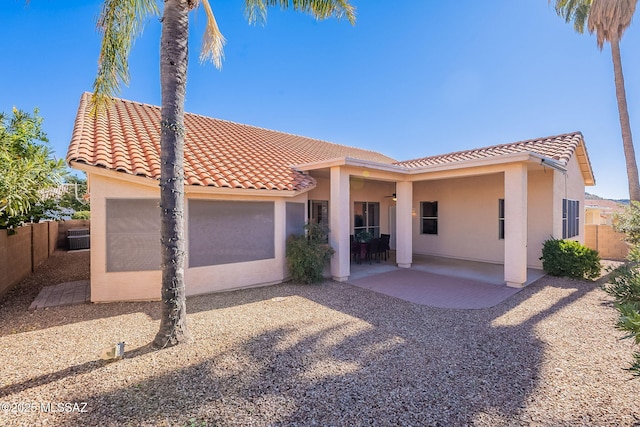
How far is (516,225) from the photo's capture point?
28.2 feet

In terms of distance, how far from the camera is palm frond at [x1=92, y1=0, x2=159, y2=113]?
542 centimetres

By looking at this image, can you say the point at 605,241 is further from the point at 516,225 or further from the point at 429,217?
the point at 516,225

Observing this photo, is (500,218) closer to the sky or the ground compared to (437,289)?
closer to the sky

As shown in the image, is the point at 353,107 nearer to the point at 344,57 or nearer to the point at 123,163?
the point at 344,57

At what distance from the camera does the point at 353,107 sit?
18062mm

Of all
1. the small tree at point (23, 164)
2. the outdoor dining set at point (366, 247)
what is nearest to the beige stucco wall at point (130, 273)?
the small tree at point (23, 164)

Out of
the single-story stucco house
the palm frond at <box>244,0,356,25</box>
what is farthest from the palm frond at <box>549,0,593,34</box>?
the palm frond at <box>244,0,356,25</box>

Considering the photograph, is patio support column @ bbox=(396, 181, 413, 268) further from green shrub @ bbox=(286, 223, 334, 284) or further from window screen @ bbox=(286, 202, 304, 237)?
window screen @ bbox=(286, 202, 304, 237)

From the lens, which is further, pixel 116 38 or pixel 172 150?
pixel 116 38

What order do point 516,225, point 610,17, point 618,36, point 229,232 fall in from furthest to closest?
1. point 618,36
2. point 610,17
3. point 516,225
4. point 229,232

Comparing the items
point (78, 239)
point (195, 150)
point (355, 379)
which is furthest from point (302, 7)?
point (78, 239)

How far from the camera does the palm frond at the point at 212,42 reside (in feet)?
20.9

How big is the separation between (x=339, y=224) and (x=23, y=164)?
7869 millimetres

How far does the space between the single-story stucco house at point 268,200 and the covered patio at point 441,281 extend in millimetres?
704
